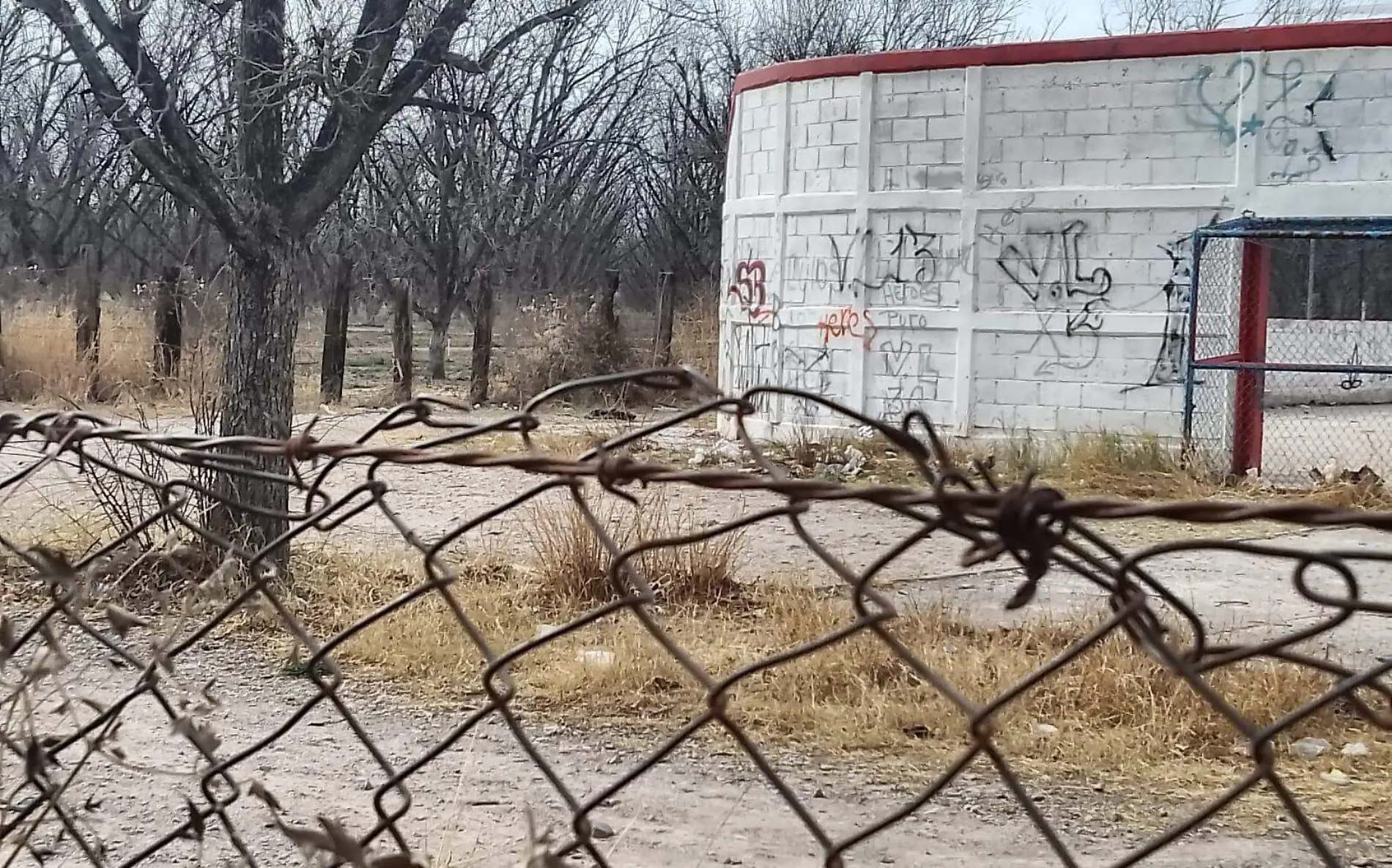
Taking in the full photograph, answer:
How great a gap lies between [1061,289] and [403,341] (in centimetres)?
815

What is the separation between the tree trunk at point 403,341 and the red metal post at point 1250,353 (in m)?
8.83

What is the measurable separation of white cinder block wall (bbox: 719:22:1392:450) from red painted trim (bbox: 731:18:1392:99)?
15 millimetres

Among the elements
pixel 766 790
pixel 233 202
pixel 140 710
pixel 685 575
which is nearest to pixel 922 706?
pixel 766 790

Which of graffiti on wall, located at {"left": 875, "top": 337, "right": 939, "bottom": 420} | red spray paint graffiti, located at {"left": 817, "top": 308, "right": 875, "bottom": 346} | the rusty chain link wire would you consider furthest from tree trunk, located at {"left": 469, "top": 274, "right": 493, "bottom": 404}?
the rusty chain link wire

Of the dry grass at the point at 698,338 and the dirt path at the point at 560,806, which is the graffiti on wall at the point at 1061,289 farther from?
the dirt path at the point at 560,806

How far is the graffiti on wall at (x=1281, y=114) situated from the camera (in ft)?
30.0

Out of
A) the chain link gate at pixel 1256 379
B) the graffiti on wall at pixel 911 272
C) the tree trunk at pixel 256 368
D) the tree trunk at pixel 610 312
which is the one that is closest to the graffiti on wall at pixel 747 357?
the graffiti on wall at pixel 911 272

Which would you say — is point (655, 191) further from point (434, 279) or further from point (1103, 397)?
point (1103, 397)

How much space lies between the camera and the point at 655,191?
87.7ft

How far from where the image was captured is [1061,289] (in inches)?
386

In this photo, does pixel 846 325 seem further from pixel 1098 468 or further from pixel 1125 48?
pixel 1125 48

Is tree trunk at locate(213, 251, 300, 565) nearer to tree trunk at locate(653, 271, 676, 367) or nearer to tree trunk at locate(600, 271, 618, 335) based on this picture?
tree trunk at locate(600, 271, 618, 335)

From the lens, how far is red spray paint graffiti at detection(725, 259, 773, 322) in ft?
37.4

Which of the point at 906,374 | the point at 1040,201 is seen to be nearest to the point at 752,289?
the point at 906,374
